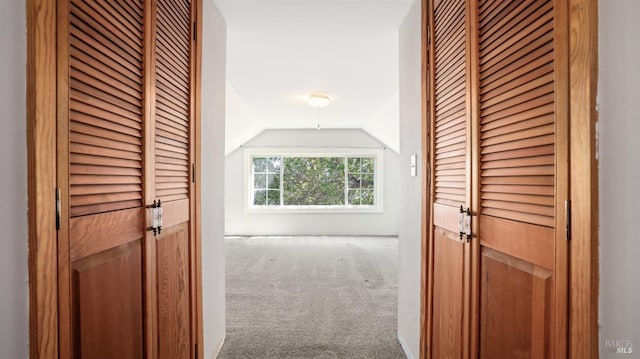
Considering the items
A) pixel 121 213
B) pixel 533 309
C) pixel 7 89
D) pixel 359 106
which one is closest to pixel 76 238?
pixel 121 213

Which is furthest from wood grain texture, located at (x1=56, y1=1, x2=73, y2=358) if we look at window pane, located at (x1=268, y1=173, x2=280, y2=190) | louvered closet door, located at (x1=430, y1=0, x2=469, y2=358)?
window pane, located at (x1=268, y1=173, x2=280, y2=190)

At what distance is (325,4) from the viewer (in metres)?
2.01

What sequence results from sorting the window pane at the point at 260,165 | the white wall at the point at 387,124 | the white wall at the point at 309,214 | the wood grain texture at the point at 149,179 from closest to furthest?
the wood grain texture at the point at 149,179
the white wall at the point at 387,124
the white wall at the point at 309,214
the window pane at the point at 260,165

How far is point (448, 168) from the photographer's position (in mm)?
1484

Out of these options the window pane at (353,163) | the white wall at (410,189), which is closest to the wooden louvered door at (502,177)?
the white wall at (410,189)

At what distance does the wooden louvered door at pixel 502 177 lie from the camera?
835mm

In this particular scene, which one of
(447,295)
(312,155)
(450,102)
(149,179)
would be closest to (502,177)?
(450,102)

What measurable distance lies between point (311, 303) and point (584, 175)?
2.56 metres

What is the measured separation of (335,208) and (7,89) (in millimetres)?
6170

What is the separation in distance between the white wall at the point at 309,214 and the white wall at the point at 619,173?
6.00 metres

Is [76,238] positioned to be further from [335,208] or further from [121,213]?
[335,208]

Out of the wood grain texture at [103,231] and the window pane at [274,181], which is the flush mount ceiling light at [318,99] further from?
the wood grain texture at [103,231]

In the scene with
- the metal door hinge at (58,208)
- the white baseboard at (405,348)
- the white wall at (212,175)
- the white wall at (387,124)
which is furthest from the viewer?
the white wall at (387,124)

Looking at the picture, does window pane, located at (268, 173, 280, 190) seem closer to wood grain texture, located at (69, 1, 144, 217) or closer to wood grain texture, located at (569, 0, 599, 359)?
wood grain texture, located at (69, 1, 144, 217)
